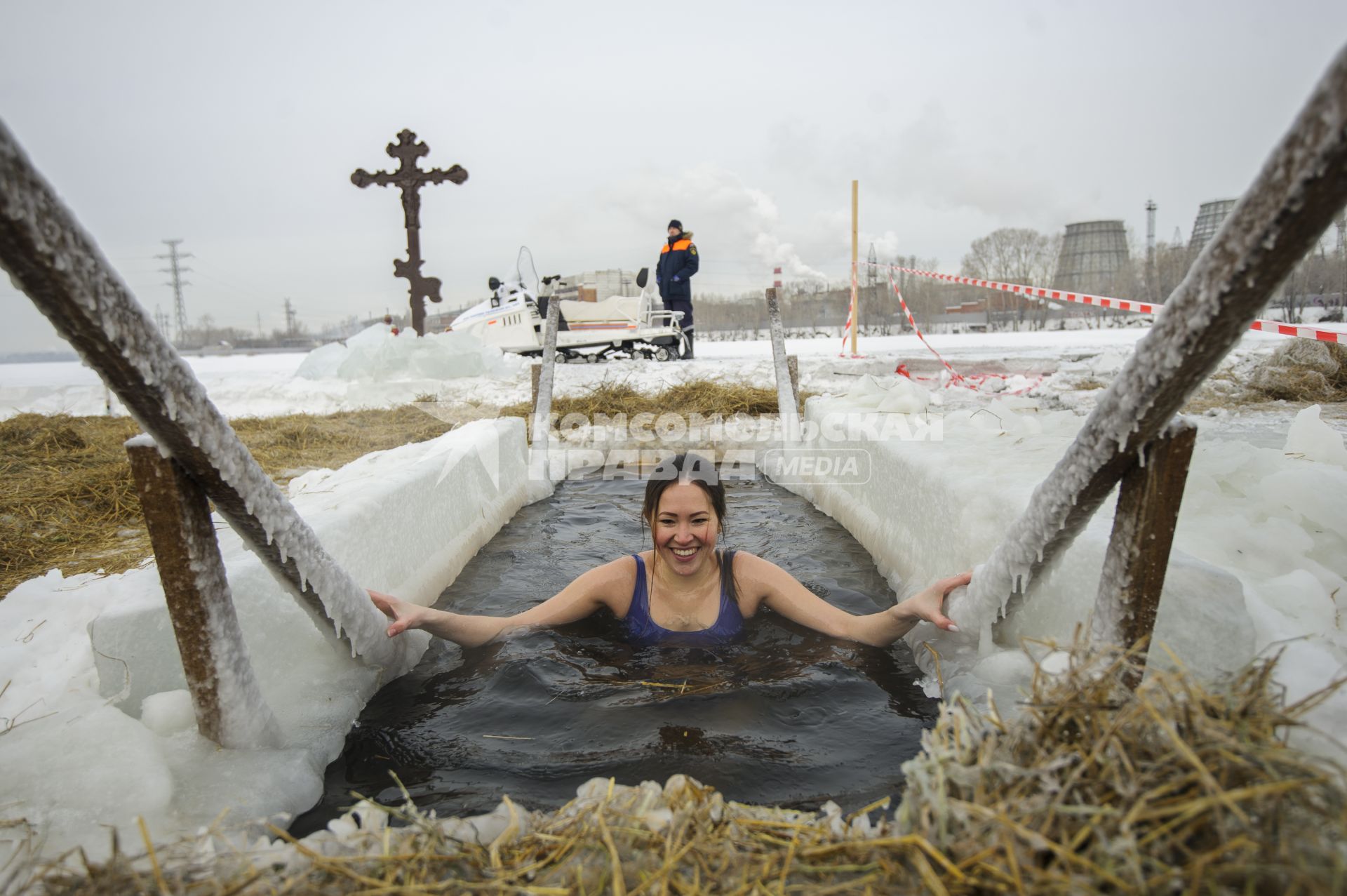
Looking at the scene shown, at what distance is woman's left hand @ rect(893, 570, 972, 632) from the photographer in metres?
2.66

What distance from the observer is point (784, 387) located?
7.75 m

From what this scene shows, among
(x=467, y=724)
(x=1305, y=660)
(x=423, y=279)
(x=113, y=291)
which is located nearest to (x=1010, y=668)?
(x=1305, y=660)

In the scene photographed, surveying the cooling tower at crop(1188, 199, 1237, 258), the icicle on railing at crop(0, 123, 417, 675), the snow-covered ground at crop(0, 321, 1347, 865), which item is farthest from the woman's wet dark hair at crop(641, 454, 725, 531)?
the cooling tower at crop(1188, 199, 1237, 258)

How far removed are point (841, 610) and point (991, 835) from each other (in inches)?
89.6

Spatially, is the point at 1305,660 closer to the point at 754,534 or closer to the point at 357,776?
the point at 357,776

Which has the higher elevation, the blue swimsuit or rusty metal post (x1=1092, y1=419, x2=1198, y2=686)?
rusty metal post (x1=1092, y1=419, x2=1198, y2=686)

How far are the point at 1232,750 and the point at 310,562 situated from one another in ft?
7.00

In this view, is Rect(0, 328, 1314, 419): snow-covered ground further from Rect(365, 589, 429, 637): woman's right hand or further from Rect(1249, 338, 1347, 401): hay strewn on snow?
Rect(365, 589, 429, 637): woman's right hand

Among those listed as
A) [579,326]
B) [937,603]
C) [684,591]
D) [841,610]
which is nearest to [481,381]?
[579,326]

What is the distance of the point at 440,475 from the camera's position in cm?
457

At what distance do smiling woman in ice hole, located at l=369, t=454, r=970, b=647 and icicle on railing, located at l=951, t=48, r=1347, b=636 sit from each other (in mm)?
1363

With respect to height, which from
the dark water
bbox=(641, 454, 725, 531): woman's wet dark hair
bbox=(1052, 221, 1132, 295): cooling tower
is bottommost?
the dark water

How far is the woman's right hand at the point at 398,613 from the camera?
2.79 metres

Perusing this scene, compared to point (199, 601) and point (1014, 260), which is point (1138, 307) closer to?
point (199, 601)
